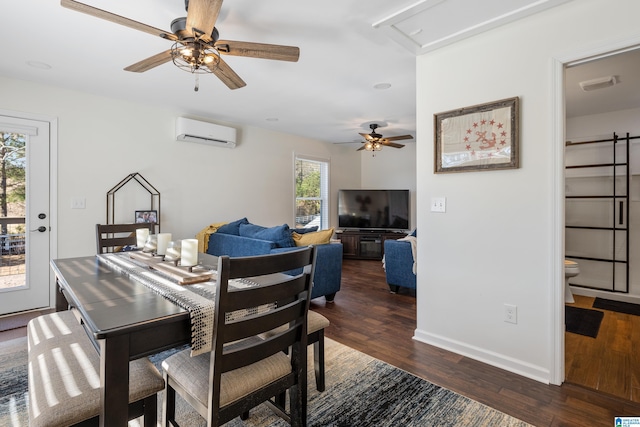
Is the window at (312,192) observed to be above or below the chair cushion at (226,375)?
above

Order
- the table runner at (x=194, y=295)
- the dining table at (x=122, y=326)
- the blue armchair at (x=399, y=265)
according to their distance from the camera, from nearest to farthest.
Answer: the dining table at (x=122, y=326), the table runner at (x=194, y=295), the blue armchair at (x=399, y=265)

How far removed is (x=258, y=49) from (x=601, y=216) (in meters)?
4.66

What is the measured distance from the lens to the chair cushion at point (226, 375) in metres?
1.24

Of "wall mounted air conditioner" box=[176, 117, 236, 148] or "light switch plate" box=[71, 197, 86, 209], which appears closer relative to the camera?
"light switch plate" box=[71, 197, 86, 209]

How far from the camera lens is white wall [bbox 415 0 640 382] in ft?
6.59

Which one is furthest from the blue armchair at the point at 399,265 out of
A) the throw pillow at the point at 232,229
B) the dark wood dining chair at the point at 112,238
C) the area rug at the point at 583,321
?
the dark wood dining chair at the point at 112,238

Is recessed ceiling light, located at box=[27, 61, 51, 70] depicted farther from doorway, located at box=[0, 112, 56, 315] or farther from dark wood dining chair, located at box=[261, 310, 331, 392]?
dark wood dining chair, located at box=[261, 310, 331, 392]

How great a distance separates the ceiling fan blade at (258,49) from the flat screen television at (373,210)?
4847 millimetres

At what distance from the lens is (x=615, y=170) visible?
4008 mm

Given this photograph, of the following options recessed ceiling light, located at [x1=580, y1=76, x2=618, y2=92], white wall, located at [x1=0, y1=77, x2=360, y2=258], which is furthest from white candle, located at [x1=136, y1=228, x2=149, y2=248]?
recessed ceiling light, located at [x1=580, y1=76, x2=618, y2=92]

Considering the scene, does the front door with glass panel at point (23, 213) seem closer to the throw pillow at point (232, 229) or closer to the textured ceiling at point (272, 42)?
the textured ceiling at point (272, 42)

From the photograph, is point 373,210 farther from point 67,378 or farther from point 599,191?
point 67,378

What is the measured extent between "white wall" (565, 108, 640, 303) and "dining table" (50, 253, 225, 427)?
4.88 metres

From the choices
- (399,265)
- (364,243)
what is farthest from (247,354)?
(364,243)
